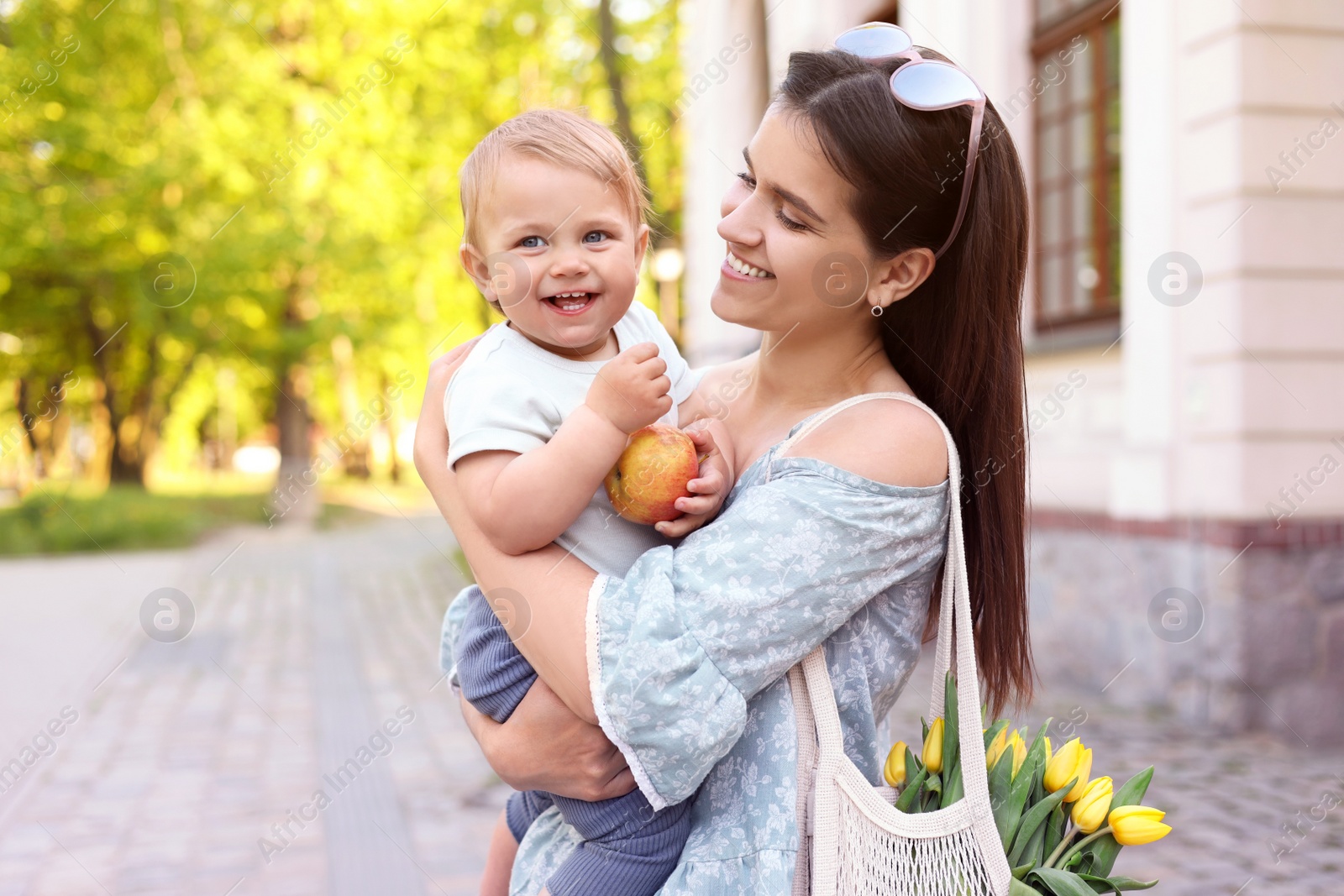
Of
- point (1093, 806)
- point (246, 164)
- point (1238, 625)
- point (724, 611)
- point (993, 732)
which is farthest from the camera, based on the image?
point (246, 164)

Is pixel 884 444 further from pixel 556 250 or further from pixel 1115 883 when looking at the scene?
pixel 1115 883

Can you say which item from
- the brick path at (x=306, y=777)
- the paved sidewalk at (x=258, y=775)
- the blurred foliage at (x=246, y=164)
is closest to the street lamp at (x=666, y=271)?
the blurred foliage at (x=246, y=164)

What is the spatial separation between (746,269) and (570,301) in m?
0.25

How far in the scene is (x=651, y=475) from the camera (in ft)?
4.82

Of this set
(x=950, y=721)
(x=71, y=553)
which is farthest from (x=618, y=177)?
(x=71, y=553)

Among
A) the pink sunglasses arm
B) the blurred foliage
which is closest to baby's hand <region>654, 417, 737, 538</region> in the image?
the pink sunglasses arm

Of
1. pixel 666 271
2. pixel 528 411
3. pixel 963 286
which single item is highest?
pixel 666 271

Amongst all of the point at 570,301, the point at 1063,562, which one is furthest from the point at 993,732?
the point at 1063,562

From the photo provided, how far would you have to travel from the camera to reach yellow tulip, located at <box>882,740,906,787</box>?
1.55m

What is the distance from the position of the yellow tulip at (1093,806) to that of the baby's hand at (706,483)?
1.96 feet

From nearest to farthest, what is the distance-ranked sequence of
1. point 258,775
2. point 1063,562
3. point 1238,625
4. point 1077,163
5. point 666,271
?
point 1238,625
point 258,775
point 1063,562
point 1077,163
point 666,271

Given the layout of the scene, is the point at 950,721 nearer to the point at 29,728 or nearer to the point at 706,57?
the point at 29,728

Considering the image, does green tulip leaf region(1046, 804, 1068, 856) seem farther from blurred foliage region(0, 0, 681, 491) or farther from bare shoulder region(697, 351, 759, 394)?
blurred foliage region(0, 0, 681, 491)

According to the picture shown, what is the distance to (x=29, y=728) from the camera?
20.0ft
